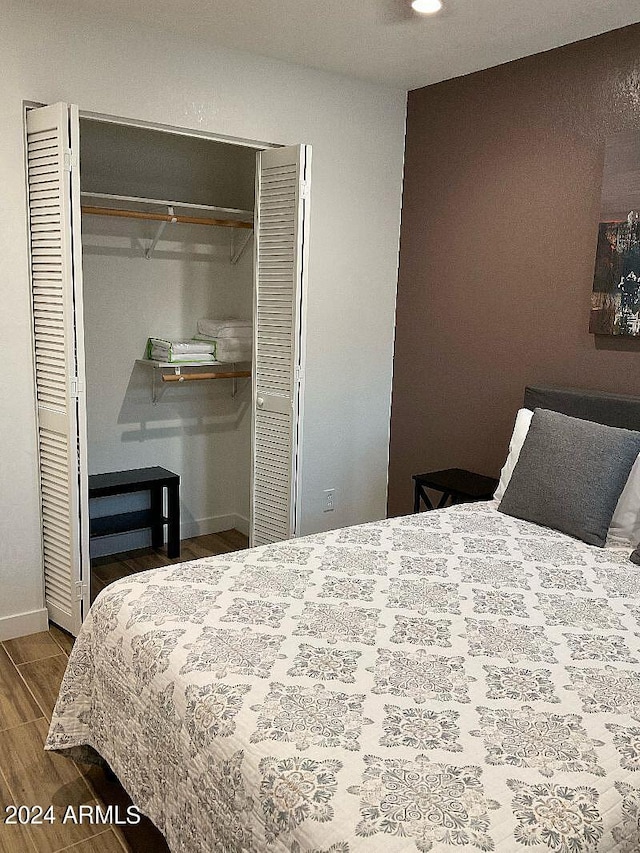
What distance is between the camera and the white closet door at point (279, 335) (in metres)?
3.38

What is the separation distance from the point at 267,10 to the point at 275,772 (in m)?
2.76

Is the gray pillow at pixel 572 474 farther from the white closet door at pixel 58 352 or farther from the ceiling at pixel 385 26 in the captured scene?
the white closet door at pixel 58 352

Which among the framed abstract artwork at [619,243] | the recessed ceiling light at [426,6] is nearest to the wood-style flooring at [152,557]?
the framed abstract artwork at [619,243]

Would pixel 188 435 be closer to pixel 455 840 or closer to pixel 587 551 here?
pixel 587 551

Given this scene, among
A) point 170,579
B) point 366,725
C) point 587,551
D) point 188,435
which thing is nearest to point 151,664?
point 170,579

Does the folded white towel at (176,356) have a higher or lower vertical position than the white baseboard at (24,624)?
higher

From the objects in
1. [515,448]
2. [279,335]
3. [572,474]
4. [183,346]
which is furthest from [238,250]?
[572,474]

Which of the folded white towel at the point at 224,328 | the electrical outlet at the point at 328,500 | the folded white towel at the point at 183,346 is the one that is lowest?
the electrical outlet at the point at 328,500

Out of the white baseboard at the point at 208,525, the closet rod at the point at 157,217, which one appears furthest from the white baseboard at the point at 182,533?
the closet rod at the point at 157,217

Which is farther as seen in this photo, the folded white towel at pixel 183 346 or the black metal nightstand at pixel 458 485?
the folded white towel at pixel 183 346

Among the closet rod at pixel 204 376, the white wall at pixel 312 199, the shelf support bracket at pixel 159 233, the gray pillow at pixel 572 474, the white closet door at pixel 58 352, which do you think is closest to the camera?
the gray pillow at pixel 572 474

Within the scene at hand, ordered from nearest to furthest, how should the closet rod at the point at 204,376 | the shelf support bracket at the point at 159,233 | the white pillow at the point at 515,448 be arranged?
the white pillow at the point at 515,448, the shelf support bracket at the point at 159,233, the closet rod at the point at 204,376

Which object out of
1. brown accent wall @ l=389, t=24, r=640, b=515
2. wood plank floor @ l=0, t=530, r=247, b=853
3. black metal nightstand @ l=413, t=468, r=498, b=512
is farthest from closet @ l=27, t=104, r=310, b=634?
brown accent wall @ l=389, t=24, r=640, b=515

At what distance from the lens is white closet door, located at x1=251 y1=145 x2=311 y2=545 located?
3385mm
